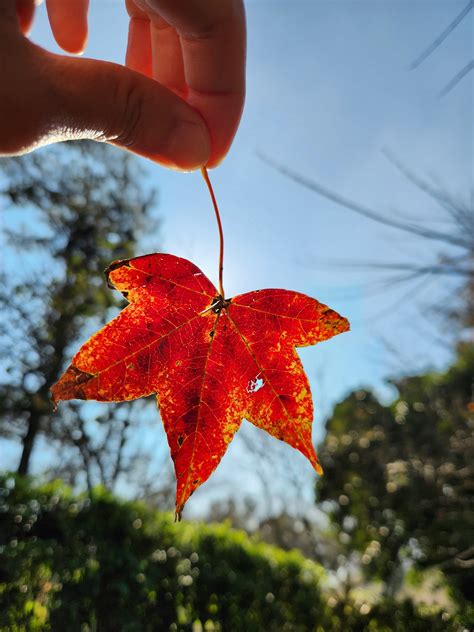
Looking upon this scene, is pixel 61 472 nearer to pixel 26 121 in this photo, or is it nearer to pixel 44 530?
pixel 44 530

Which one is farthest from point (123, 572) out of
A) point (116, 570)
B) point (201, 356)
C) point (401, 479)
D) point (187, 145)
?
point (401, 479)

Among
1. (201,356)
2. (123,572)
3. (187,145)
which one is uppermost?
(187,145)

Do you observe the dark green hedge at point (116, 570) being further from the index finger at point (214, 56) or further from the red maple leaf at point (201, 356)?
the index finger at point (214, 56)

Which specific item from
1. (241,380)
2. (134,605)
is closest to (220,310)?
(241,380)

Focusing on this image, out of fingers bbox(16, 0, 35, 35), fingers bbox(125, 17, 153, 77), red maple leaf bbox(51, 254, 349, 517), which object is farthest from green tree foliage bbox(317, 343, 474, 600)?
fingers bbox(16, 0, 35, 35)

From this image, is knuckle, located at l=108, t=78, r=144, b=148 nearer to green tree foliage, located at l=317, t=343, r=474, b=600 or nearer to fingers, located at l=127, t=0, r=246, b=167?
fingers, located at l=127, t=0, r=246, b=167

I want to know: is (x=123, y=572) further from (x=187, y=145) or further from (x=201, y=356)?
(x=187, y=145)
